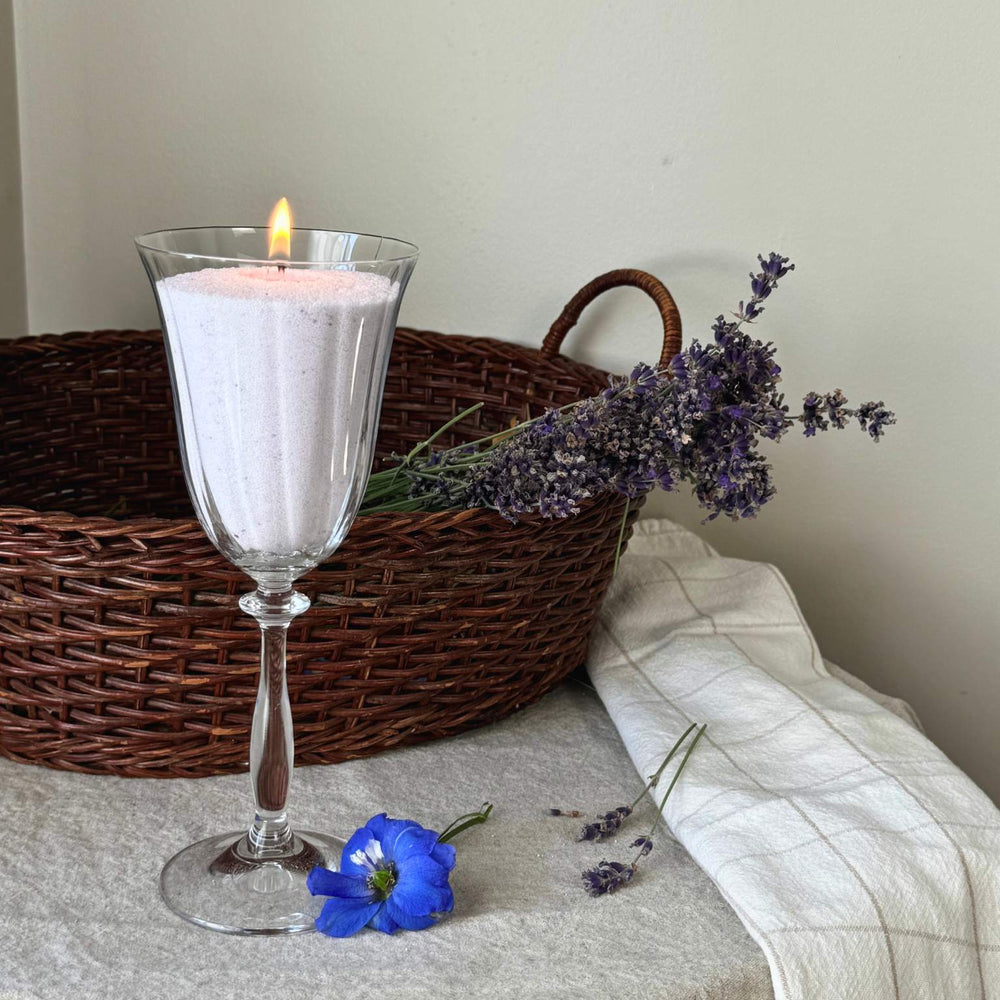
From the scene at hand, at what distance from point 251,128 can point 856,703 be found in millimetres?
883

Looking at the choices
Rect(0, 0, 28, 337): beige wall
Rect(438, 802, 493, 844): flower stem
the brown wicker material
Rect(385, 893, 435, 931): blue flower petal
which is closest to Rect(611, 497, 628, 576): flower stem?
the brown wicker material

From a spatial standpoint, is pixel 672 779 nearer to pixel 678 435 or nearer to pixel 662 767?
pixel 662 767

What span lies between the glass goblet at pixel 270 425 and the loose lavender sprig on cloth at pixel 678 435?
154 mm

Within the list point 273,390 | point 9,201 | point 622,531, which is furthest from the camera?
point 9,201

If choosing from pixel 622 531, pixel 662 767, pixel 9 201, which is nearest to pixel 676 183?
pixel 622 531

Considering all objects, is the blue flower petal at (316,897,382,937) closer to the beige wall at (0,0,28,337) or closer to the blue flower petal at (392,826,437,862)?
the blue flower petal at (392,826,437,862)

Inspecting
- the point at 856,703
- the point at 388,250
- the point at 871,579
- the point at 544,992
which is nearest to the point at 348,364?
the point at 388,250

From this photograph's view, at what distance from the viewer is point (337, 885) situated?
67cm

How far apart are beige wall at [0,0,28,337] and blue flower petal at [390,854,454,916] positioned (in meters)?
0.96

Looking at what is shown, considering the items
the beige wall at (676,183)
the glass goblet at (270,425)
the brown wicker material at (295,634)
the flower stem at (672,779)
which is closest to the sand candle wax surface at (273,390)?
the glass goblet at (270,425)

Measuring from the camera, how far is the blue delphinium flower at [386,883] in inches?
26.1

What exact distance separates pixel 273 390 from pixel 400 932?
32 centimetres

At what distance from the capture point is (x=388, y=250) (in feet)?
2.24

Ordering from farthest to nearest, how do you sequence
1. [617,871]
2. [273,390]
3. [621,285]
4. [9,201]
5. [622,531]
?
[9,201], [621,285], [622,531], [617,871], [273,390]
